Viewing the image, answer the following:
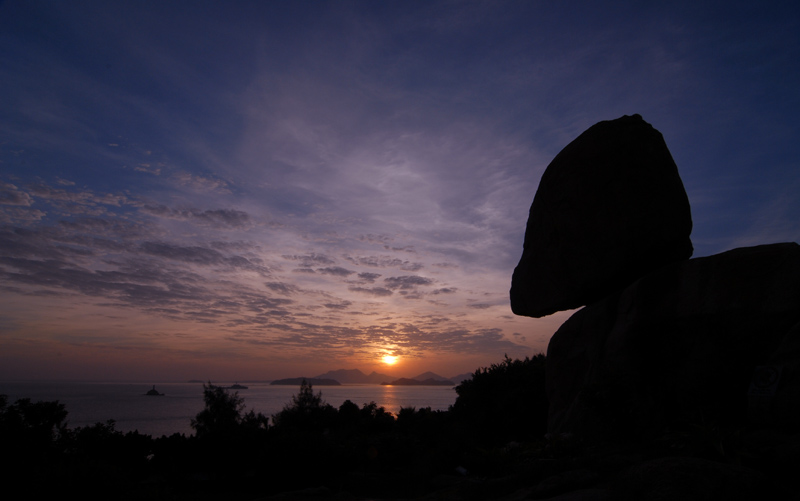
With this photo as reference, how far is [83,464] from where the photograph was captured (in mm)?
7910

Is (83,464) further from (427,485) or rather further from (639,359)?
(639,359)

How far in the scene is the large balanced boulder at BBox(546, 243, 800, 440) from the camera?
33.6 ft

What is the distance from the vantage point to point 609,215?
15414 millimetres

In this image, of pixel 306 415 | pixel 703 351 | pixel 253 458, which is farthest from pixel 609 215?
pixel 306 415

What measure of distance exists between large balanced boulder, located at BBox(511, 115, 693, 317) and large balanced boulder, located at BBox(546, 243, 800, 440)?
1610 mm

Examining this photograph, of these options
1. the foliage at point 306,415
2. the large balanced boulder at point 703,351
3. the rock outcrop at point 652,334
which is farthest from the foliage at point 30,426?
the large balanced boulder at point 703,351

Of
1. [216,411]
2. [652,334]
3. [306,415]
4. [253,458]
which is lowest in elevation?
[253,458]

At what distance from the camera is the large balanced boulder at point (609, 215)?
50.1 ft

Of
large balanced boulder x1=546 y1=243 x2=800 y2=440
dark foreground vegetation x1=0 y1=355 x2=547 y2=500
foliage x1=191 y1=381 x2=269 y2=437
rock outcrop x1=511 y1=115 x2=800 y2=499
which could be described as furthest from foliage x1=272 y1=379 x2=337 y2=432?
large balanced boulder x1=546 y1=243 x2=800 y2=440

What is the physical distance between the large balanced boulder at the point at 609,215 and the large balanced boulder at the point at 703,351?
Result: 1610 millimetres

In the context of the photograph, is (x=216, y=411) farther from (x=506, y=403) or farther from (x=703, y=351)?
(x=703, y=351)

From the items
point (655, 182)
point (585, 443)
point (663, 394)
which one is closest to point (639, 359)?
point (663, 394)

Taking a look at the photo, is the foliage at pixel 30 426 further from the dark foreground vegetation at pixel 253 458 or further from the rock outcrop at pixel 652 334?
the rock outcrop at pixel 652 334

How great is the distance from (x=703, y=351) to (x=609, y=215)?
5.12m
